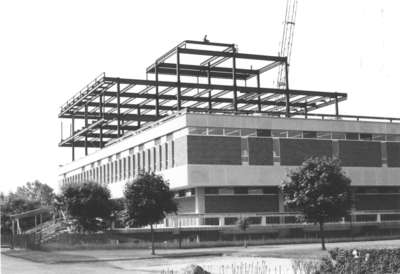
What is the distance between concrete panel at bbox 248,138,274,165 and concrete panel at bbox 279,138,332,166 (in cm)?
128

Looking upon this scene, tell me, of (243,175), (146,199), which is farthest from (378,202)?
(146,199)

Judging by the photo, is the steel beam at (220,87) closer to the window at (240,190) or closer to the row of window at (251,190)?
the row of window at (251,190)

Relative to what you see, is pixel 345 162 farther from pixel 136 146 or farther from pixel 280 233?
pixel 136 146

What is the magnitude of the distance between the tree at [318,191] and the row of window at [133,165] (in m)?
15.9

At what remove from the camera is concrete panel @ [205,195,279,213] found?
195 ft

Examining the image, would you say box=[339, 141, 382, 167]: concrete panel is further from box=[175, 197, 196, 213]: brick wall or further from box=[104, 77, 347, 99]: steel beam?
box=[175, 197, 196, 213]: brick wall

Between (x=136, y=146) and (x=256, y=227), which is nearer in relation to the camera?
(x=256, y=227)

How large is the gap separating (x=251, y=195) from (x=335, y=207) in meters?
20.6

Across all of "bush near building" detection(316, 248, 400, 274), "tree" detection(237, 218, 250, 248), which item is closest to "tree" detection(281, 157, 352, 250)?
"tree" detection(237, 218, 250, 248)

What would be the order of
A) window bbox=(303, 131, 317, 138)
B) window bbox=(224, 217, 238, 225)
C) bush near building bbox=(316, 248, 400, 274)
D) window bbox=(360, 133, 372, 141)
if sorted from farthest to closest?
window bbox=(360, 133, 372, 141), window bbox=(303, 131, 317, 138), window bbox=(224, 217, 238, 225), bush near building bbox=(316, 248, 400, 274)

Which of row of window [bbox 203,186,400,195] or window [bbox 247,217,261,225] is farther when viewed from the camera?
row of window [bbox 203,186,400,195]

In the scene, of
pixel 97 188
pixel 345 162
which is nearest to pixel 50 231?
pixel 97 188

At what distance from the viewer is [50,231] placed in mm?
64250

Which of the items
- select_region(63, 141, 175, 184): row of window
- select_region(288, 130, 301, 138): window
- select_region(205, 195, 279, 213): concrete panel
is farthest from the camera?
select_region(63, 141, 175, 184): row of window
